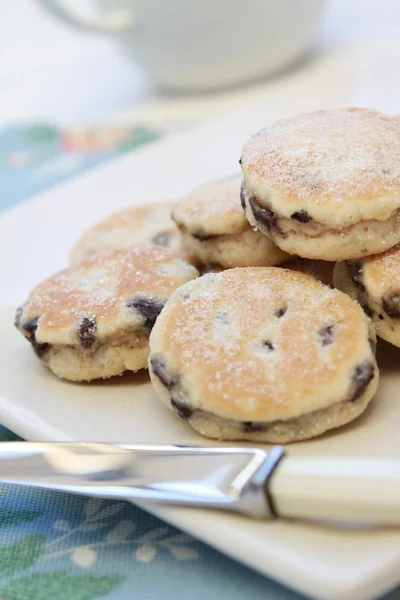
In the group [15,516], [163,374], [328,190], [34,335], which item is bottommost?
[15,516]

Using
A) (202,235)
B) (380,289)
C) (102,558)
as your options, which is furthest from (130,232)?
(102,558)

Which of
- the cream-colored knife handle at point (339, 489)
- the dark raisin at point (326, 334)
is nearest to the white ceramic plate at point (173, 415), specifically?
the cream-colored knife handle at point (339, 489)

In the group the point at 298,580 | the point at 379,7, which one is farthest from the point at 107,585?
the point at 379,7

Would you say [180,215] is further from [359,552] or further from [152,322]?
[359,552]

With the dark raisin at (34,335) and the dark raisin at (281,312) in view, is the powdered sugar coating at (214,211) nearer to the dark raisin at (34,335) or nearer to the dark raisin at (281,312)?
the dark raisin at (281,312)

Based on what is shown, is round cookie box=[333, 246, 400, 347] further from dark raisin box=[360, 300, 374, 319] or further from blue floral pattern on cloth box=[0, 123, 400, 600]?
blue floral pattern on cloth box=[0, 123, 400, 600]

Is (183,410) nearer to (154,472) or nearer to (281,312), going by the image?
(154,472)
